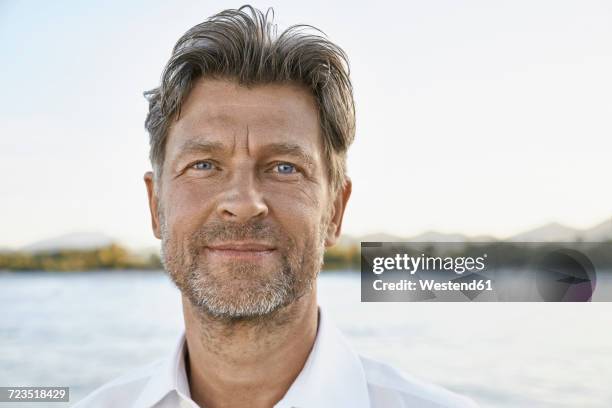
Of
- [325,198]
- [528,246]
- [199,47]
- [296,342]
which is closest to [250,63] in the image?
[199,47]

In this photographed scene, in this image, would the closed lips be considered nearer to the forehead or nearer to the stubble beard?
the stubble beard

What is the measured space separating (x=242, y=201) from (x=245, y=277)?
195mm

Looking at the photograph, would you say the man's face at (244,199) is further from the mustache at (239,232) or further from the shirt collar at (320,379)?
the shirt collar at (320,379)

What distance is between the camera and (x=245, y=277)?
180cm

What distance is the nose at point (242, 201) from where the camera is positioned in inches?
68.8

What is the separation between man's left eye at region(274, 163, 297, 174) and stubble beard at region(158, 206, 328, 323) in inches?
6.7

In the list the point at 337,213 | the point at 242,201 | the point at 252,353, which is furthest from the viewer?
the point at 337,213

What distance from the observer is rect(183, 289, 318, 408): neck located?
1.85 metres

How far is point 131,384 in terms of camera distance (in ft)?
6.97

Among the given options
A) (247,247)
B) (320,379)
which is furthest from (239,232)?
(320,379)

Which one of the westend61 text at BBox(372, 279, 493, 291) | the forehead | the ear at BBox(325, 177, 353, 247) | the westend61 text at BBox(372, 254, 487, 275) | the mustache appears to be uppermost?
the westend61 text at BBox(372, 254, 487, 275)

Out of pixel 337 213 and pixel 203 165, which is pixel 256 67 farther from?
pixel 337 213
